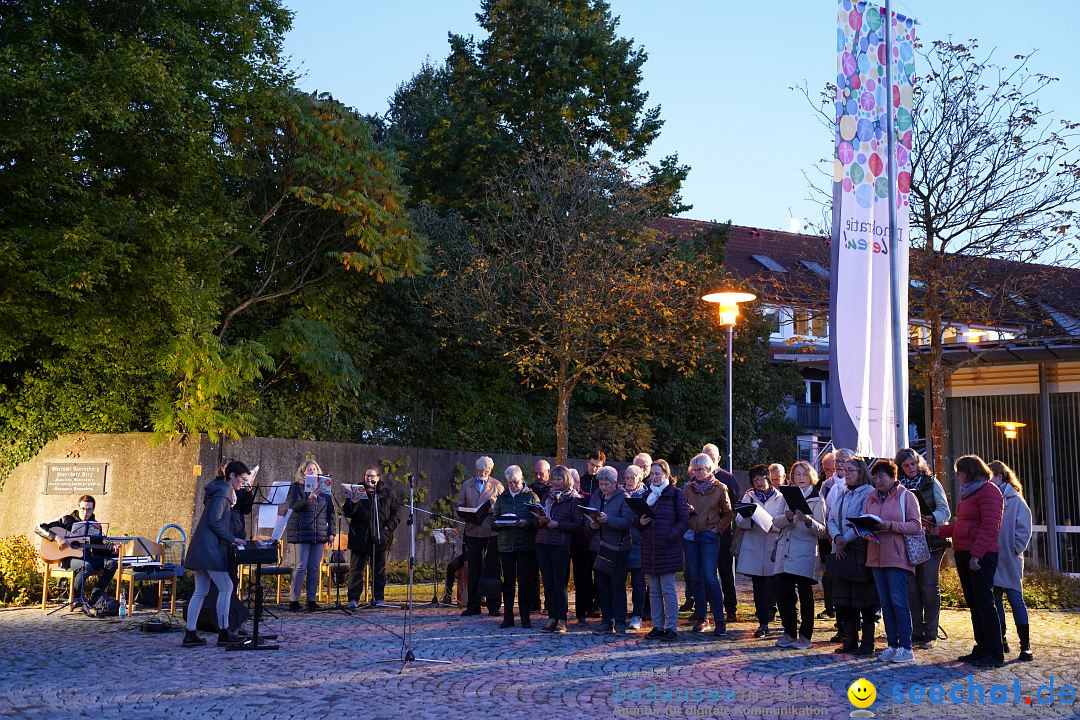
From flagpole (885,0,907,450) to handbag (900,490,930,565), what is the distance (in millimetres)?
3641

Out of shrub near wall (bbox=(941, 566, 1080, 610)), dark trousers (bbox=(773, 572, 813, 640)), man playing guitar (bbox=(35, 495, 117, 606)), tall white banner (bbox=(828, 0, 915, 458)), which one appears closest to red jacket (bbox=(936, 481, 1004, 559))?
dark trousers (bbox=(773, 572, 813, 640))

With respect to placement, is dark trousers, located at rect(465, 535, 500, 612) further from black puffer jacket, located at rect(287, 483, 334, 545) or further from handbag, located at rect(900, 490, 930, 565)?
handbag, located at rect(900, 490, 930, 565)

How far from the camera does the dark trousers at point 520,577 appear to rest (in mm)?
13031

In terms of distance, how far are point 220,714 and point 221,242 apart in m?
10.7

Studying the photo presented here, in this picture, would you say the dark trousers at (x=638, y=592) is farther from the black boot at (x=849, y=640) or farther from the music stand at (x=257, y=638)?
the music stand at (x=257, y=638)

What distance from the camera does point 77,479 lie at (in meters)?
17.7

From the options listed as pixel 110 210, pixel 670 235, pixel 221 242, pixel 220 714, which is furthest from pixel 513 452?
pixel 220 714

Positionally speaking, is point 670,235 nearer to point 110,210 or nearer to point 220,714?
point 110,210

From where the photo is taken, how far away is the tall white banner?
13805 millimetres

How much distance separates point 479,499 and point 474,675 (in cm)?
484

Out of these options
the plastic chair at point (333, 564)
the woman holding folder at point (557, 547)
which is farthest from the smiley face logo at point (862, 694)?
the plastic chair at point (333, 564)

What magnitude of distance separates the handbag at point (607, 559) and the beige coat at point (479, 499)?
2033 millimetres

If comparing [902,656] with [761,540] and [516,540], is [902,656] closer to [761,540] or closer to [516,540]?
[761,540]

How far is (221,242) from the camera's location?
57.8 feet
